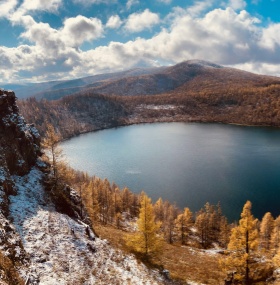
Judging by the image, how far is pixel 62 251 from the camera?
30688mm

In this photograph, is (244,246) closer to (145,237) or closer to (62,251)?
(145,237)

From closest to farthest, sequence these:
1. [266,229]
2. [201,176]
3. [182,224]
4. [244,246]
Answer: [244,246]
[182,224]
[266,229]
[201,176]

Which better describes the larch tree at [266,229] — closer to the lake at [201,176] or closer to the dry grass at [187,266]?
the lake at [201,176]

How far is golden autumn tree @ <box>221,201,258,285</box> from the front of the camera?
3322cm

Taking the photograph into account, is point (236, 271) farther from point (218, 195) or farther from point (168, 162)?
point (168, 162)

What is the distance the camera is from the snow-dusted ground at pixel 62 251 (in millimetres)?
27125

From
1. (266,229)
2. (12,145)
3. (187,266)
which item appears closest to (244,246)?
(187,266)

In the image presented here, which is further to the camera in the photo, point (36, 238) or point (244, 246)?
point (244, 246)

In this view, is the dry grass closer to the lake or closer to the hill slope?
the hill slope

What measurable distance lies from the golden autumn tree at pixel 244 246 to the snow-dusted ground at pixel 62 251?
35.2ft

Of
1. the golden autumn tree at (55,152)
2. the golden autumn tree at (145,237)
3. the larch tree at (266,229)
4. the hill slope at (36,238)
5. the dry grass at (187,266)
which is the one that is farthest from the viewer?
the larch tree at (266,229)

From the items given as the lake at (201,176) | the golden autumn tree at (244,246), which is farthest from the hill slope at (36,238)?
the lake at (201,176)

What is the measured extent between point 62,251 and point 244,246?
2356 cm

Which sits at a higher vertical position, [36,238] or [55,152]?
[55,152]
